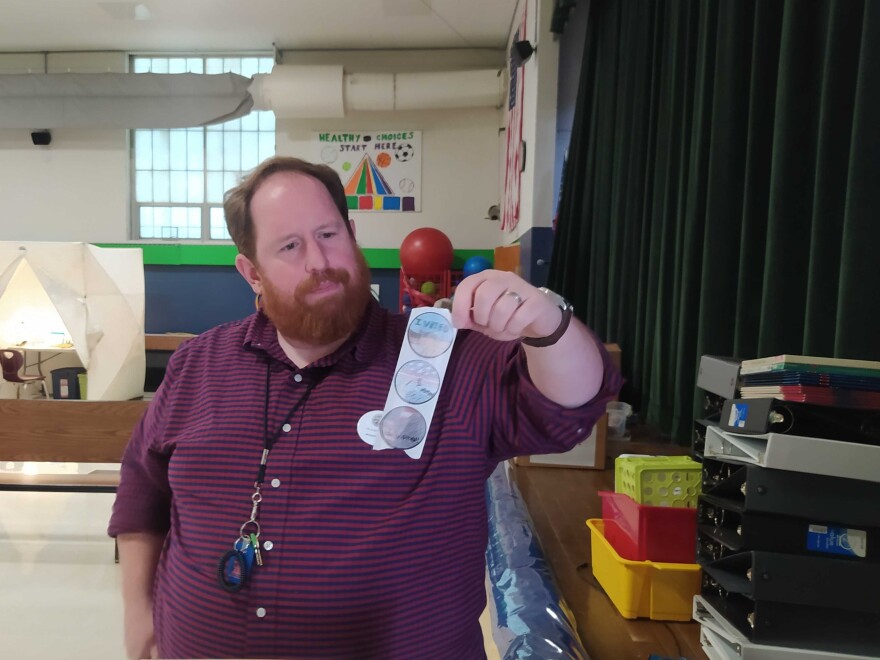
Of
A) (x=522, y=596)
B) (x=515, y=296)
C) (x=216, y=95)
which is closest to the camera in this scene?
(x=515, y=296)

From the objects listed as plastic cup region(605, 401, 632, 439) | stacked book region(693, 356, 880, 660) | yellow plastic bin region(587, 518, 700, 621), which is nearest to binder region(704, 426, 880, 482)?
stacked book region(693, 356, 880, 660)

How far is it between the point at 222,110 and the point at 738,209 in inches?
203

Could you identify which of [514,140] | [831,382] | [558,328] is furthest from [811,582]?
[514,140]

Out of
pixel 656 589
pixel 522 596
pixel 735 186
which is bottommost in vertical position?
pixel 522 596

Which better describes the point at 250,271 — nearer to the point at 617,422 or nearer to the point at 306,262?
the point at 306,262

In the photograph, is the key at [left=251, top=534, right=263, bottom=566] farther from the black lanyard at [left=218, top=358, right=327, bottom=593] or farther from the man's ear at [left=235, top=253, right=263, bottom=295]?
the man's ear at [left=235, top=253, right=263, bottom=295]

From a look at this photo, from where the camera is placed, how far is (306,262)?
38.5 inches

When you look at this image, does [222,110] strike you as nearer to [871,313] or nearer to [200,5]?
[200,5]

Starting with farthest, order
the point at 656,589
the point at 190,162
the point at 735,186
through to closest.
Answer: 1. the point at 190,162
2. the point at 735,186
3. the point at 656,589

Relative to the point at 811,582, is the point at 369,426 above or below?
above

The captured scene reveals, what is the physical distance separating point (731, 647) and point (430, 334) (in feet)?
2.12

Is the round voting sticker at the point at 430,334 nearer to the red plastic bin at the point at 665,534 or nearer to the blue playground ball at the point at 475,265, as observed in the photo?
the red plastic bin at the point at 665,534

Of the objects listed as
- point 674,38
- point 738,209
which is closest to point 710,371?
point 738,209

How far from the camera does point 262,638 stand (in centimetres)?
88
